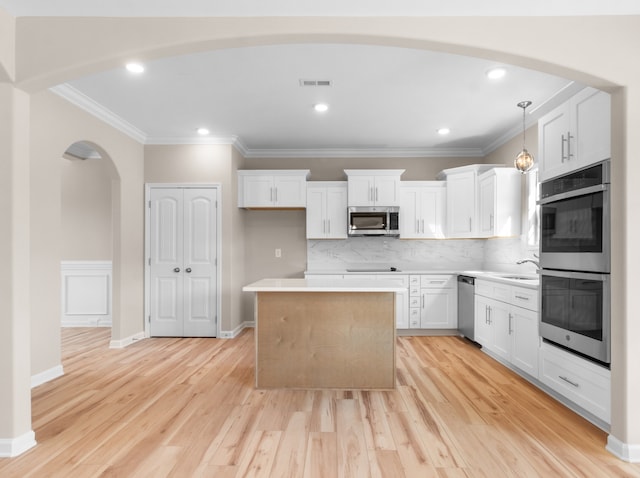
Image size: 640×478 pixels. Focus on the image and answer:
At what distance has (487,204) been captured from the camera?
489cm

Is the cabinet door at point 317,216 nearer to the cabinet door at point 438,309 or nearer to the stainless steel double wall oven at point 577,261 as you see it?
the cabinet door at point 438,309

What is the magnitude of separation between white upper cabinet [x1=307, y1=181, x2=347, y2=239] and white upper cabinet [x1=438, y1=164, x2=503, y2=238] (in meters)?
1.49

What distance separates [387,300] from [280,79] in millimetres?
2165

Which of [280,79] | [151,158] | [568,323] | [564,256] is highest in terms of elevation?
[280,79]

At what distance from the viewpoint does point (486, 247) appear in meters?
5.69

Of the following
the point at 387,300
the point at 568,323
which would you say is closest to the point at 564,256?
the point at 568,323

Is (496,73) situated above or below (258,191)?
above

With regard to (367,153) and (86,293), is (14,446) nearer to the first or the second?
(86,293)

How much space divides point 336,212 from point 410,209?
1071 millimetres

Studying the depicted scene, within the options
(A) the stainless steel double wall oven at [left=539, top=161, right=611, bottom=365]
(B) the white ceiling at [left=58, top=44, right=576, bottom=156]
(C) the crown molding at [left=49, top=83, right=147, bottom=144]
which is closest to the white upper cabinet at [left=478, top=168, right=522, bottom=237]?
(B) the white ceiling at [left=58, top=44, right=576, bottom=156]

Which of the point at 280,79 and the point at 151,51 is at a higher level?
the point at 280,79

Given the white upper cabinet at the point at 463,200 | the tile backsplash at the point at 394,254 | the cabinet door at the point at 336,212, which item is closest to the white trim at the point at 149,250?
the tile backsplash at the point at 394,254

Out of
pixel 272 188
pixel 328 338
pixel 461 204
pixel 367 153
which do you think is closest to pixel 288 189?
pixel 272 188

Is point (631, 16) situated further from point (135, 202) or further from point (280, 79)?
point (135, 202)
